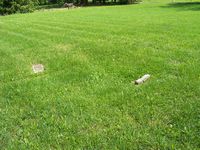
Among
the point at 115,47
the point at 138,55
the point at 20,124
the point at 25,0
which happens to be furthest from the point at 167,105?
the point at 25,0

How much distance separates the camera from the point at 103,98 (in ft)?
18.2

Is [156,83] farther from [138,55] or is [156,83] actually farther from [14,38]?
[14,38]

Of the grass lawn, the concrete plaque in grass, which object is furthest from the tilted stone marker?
the concrete plaque in grass

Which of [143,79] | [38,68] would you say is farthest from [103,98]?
[38,68]

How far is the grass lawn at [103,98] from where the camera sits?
168 inches

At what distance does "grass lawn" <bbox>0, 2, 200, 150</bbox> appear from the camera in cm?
427

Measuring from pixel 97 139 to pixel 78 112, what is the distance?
949 mm

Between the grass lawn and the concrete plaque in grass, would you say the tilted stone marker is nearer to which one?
the grass lawn

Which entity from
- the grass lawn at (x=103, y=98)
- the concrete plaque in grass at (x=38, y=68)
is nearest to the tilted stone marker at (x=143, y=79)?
the grass lawn at (x=103, y=98)

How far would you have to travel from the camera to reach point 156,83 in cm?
599

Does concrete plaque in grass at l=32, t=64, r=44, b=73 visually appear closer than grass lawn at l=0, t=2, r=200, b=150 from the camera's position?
No

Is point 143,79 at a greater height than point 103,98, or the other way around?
point 143,79

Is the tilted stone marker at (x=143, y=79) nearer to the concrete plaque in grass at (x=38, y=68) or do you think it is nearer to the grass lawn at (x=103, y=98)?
the grass lawn at (x=103, y=98)

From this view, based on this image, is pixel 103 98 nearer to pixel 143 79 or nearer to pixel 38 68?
pixel 143 79
